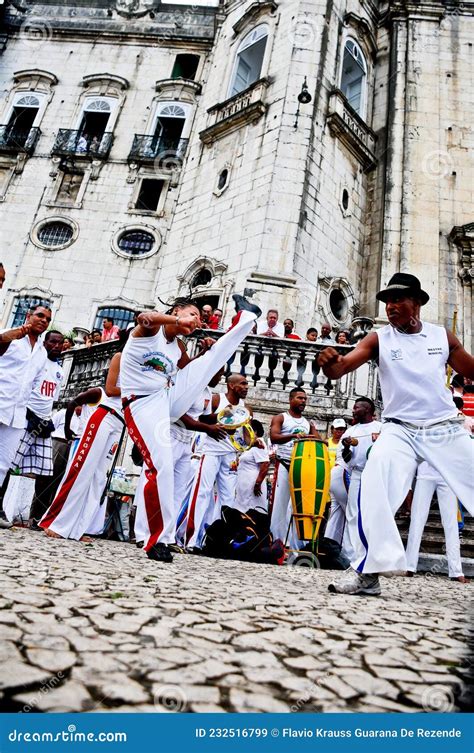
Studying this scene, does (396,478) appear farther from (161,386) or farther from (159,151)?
(159,151)

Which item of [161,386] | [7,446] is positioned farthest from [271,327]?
[161,386]

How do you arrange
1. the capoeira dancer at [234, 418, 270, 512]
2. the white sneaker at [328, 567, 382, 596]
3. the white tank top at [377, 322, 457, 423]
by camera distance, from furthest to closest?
the capoeira dancer at [234, 418, 270, 512]
the white tank top at [377, 322, 457, 423]
the white sneaker at [328, 567, 382, 596]

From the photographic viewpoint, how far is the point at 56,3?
24750 millimetres

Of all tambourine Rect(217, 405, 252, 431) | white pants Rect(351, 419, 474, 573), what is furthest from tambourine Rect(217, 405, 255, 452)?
white pants Rect(351, 419, 474, 573)

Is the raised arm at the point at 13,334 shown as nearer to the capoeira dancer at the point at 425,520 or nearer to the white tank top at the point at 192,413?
the white tank top at the point at 192,413

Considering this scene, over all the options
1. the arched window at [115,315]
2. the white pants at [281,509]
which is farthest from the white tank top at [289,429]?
the arched window at [115,315]

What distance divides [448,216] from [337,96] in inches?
219

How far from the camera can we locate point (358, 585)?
3086mm

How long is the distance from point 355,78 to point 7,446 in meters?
19.4

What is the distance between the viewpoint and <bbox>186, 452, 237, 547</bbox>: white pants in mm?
5863

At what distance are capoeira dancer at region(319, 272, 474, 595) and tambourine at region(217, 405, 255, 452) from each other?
2651 mm

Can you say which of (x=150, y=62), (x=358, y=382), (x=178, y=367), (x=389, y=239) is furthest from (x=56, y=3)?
(x=178, y=367)

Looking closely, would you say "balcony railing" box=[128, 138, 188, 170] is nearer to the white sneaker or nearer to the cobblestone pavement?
the white sneaker

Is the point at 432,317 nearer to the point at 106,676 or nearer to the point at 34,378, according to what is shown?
the point at 34,378
